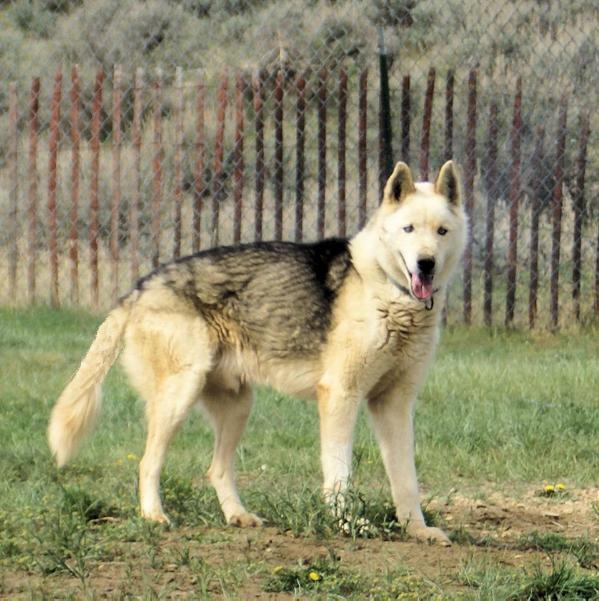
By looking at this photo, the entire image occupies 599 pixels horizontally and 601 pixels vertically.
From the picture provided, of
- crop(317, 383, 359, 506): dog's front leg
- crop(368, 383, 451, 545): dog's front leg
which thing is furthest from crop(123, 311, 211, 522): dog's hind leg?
crop(368, 383, 451, 545): dog's front leg

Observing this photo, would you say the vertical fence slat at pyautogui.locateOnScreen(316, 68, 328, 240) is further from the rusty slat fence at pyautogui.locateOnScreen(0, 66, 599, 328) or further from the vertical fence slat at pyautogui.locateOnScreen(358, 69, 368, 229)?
the vertical fence slat at pyautogui.locateOnScreen(358, 69, 368, 229)

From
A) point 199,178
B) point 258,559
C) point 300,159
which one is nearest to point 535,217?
point 300,159

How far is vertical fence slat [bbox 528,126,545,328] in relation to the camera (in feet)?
40.4

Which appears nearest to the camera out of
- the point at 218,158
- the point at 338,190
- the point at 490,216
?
the point at 490,216

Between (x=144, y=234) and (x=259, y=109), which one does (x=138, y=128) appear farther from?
(x=144, y=234)

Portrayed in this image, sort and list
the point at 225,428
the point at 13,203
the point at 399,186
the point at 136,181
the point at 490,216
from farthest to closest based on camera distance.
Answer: the point at 13,203
the point at 136,181
the point at 490,216
the point at 225,428
the point at 399,186

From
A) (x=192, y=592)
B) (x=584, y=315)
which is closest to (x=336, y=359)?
(x=192, y=592)

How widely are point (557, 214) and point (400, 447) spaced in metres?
6.62

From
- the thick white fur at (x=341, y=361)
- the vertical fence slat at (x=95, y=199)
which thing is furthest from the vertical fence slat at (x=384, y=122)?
the thick white fur at (x=341, y=361)

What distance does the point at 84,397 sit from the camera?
20.9ft

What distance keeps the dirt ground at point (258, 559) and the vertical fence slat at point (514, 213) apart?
5983mm

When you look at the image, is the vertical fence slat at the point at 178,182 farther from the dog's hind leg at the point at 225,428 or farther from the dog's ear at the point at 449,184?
the dog's ear at the point at 449,184

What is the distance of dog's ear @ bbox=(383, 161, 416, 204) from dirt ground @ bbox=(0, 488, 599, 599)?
4.94 ft

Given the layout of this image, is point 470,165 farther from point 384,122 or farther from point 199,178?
point 199,178
